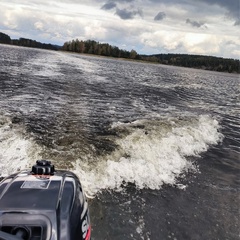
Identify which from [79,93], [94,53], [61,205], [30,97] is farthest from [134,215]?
[94,53]

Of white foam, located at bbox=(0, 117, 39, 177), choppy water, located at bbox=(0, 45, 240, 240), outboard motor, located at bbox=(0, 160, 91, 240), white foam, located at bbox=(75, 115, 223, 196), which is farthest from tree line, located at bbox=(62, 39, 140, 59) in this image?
outboard motor, located at bbox=(0, 160, 91, 240)

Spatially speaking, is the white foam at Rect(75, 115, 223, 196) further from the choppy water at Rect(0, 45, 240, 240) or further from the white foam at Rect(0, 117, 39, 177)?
the white foam at Rect(0, 117, 39, 177)

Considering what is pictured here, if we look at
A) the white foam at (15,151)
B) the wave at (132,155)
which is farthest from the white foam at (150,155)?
the white foam at (15,151)

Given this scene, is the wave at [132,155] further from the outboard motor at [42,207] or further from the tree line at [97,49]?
the tree line at [97,49]

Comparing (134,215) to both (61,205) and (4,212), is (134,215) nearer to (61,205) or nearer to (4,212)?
(61,205)

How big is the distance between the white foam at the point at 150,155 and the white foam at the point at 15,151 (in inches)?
55.9

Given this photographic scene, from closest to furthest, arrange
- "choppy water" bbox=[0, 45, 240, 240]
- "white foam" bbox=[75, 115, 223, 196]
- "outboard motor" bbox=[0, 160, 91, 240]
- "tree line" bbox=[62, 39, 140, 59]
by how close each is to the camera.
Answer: "outboard motor" bbox=[0, 160, 91, 240] → "choppy water" bbox=[0, 45, 240, 240] → "white foam" bbox=[75, 115, 223, 196] → "tree line" bbox=[62, 39, 140, 59]

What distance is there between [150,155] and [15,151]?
393 centimetres

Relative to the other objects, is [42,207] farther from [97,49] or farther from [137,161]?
[97,49]

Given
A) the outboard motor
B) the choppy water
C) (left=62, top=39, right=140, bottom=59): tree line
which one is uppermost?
the outboard motor

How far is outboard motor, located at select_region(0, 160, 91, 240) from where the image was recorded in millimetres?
3293

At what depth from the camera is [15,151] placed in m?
8.33

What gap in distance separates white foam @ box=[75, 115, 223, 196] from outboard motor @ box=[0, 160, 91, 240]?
→ 2.72m

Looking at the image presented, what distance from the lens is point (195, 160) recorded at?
32.8ft
